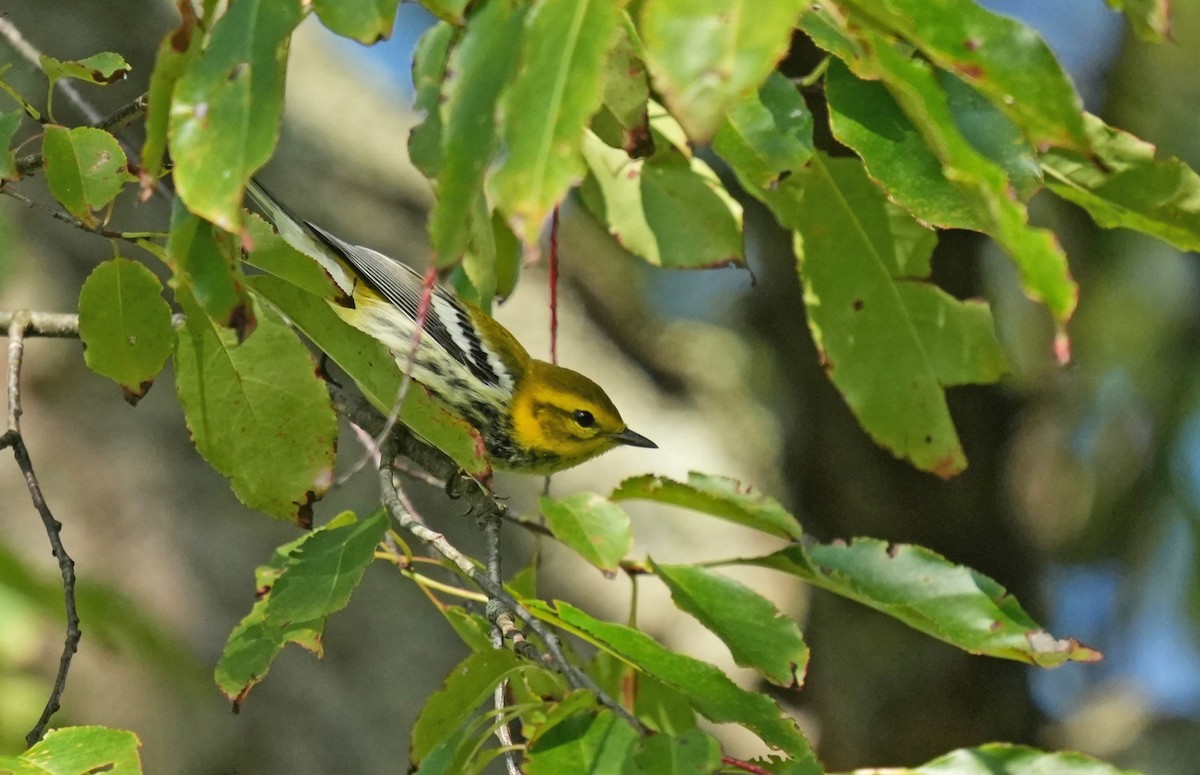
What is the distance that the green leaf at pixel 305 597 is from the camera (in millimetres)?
1091

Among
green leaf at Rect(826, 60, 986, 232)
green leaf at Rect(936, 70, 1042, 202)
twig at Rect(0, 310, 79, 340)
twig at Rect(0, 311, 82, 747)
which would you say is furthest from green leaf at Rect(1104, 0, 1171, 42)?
twig at Rect(0, 310, 79, 340)

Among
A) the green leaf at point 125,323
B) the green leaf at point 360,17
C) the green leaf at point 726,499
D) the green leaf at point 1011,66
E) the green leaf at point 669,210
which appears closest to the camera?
the green leaf at point 1011,66

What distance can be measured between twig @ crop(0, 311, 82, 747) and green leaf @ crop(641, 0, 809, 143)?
0.87m

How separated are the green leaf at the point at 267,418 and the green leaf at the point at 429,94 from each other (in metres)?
0.40

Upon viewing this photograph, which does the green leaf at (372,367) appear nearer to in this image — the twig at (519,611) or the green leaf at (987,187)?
the twig at (519,611)

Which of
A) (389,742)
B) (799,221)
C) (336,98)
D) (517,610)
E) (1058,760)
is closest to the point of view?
(517,610)

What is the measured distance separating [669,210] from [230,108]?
830 mm

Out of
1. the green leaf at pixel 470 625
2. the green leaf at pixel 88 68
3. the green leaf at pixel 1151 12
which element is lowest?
the green leaf at pixel 470 625

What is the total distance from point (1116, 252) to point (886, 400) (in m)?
2.78

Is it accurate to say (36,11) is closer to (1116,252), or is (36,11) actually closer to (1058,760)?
(1058,760)

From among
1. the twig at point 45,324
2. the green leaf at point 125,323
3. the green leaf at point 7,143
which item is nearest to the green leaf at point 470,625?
the green leaf at point 125,323

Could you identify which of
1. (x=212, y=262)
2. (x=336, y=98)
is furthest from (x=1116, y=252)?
(x=212, y=262)

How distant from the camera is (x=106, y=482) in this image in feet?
8.39

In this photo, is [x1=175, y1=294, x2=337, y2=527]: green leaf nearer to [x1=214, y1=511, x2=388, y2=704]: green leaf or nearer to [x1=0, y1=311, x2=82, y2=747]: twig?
[x1=214, y1=511, x2=388, y2=704]: green leaf
